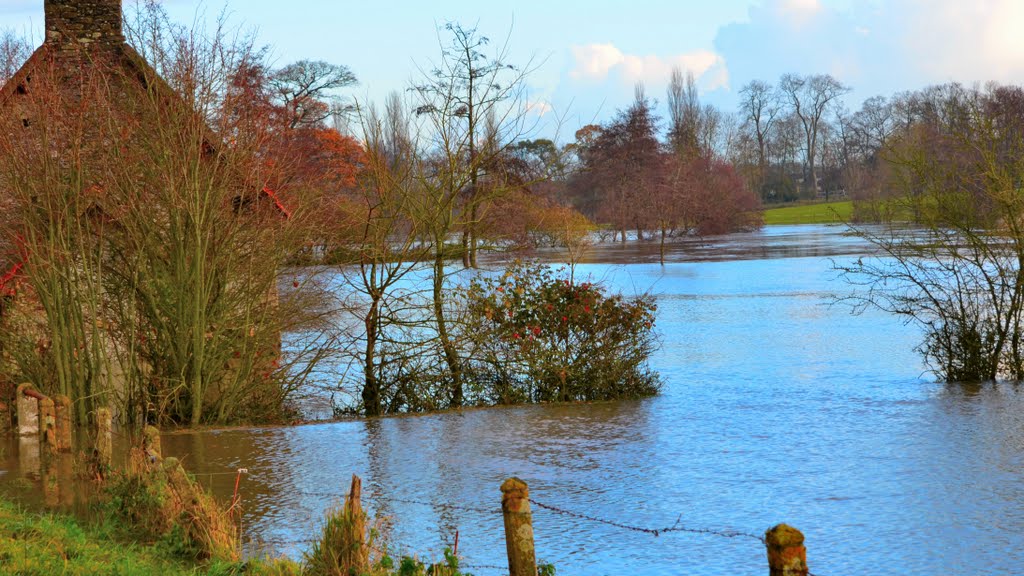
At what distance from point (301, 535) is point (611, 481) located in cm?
366

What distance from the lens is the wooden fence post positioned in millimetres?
11219

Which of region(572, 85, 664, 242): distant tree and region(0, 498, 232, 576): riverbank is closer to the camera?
region(0, 498, 232, 576): riverbank

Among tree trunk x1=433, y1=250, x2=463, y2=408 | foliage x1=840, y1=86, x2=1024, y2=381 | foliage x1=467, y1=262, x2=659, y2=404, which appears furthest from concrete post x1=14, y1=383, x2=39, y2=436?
foliage x1=840, y1=86, x2=1024, y2=381

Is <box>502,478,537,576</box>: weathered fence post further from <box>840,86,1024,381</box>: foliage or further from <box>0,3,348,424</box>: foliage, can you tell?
<box>840,86,1024,381</box>: foliage

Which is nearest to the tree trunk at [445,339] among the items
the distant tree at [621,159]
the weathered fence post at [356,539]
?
the weathered fence post at [356,539]

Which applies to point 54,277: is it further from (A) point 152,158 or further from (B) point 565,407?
(B) point 565,407

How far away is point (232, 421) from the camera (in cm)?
1481

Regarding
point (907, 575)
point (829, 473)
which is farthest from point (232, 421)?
point (907, 575)

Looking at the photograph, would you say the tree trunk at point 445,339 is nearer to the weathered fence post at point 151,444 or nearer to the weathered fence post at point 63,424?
the weathered fence post at point 63,424

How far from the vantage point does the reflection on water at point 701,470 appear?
8500mm

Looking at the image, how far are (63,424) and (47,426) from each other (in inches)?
6.8

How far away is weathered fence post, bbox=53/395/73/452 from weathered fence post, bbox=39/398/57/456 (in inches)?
1.7

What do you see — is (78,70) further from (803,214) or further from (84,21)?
(803,214)

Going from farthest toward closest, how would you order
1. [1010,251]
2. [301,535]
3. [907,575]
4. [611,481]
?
[1010,251] < [611,481] < [301,535] < [907,575]
